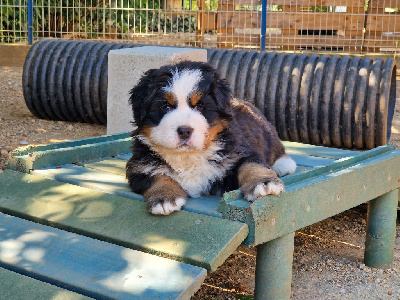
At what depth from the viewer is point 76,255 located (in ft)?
9.91

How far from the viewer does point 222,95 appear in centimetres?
352

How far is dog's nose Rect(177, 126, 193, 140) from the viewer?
3.25 meters

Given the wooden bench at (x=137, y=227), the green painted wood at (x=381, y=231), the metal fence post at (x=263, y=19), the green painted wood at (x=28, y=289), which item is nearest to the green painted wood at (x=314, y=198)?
the wooden bench at (x=137, y=227)

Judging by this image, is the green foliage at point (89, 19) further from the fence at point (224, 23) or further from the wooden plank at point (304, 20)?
the wooden plank at point (304, 20)

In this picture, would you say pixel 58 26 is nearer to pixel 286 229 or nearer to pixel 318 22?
pixel 318 22

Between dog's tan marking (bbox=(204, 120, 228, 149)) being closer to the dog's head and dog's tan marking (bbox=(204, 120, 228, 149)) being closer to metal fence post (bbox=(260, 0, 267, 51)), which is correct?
the dog's head

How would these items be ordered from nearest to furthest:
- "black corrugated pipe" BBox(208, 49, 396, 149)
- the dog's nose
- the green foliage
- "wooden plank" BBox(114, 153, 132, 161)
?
the dog's nose < "wooden plank" BBox(114, 153, 132, 161) < "black corrugated pipe" BBox(208, 49, 396, 149) < the green foliage

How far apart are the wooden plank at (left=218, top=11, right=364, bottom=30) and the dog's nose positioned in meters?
9.10

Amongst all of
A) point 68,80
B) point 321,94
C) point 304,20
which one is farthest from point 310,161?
point 304,20

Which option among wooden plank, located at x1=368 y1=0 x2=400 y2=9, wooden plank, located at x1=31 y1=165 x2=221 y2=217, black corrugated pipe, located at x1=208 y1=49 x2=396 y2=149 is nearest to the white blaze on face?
wooden plank, located at x1=31 y1=165 x2=221 y2=217

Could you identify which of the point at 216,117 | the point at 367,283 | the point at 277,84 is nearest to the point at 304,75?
the point at 277,84

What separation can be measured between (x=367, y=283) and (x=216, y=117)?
1.73 m

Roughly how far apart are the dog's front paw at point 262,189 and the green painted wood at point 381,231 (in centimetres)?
153

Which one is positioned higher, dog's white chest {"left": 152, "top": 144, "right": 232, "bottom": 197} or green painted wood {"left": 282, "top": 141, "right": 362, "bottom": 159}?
dog's white chest {"left": 152, "top": 144, "right": 232, "bottom": 197}
